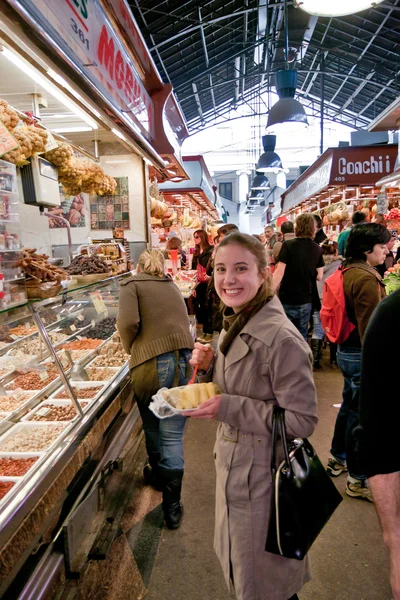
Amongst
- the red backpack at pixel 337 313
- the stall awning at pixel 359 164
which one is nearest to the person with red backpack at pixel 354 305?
the red backpack at pixel 337 313

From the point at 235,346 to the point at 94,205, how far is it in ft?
15.9

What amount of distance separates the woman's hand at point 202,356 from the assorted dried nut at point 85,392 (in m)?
1.44

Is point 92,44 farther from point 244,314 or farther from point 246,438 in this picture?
point 246,438

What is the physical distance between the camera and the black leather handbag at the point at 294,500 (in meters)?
1.63

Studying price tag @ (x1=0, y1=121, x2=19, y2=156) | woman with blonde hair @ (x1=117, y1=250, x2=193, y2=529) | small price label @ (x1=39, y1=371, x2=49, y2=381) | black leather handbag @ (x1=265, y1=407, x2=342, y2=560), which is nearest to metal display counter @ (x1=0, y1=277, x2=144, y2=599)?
small price label @ (x1=39, y1=371, x2=49, y2=381)

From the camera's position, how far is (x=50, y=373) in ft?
10.9

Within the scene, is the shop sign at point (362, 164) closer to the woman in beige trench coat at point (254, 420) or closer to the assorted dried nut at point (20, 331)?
the assorted dried nut at point (20, 331)

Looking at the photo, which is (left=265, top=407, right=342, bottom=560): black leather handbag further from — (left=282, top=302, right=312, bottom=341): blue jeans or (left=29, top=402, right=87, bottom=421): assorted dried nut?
(left=282, top=302, right=312, bottom=341): blue jeans

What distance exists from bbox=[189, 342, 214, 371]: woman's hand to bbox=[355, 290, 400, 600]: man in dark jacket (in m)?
0.97

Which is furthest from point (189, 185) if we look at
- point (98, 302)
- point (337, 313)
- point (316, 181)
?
point (337, 313)

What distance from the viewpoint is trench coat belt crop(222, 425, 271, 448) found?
1755mm

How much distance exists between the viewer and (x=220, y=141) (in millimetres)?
29500

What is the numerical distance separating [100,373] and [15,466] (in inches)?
56.9

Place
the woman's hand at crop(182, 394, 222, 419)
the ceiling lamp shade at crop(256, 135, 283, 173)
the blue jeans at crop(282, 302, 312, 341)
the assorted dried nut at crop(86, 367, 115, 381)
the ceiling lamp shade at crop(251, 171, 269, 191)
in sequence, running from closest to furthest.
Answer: the woman's hand at crop(182, 394, 222, 419)
the assorted dried nut at crop(86, 367, 115, 381)
the blue jeans at crop(282, 302, 312, 341)
the ceiling lamp shade at crop(256, 135, 283, 173)
the ceiling lamp shade at crop(251, 171, 269, 191)
